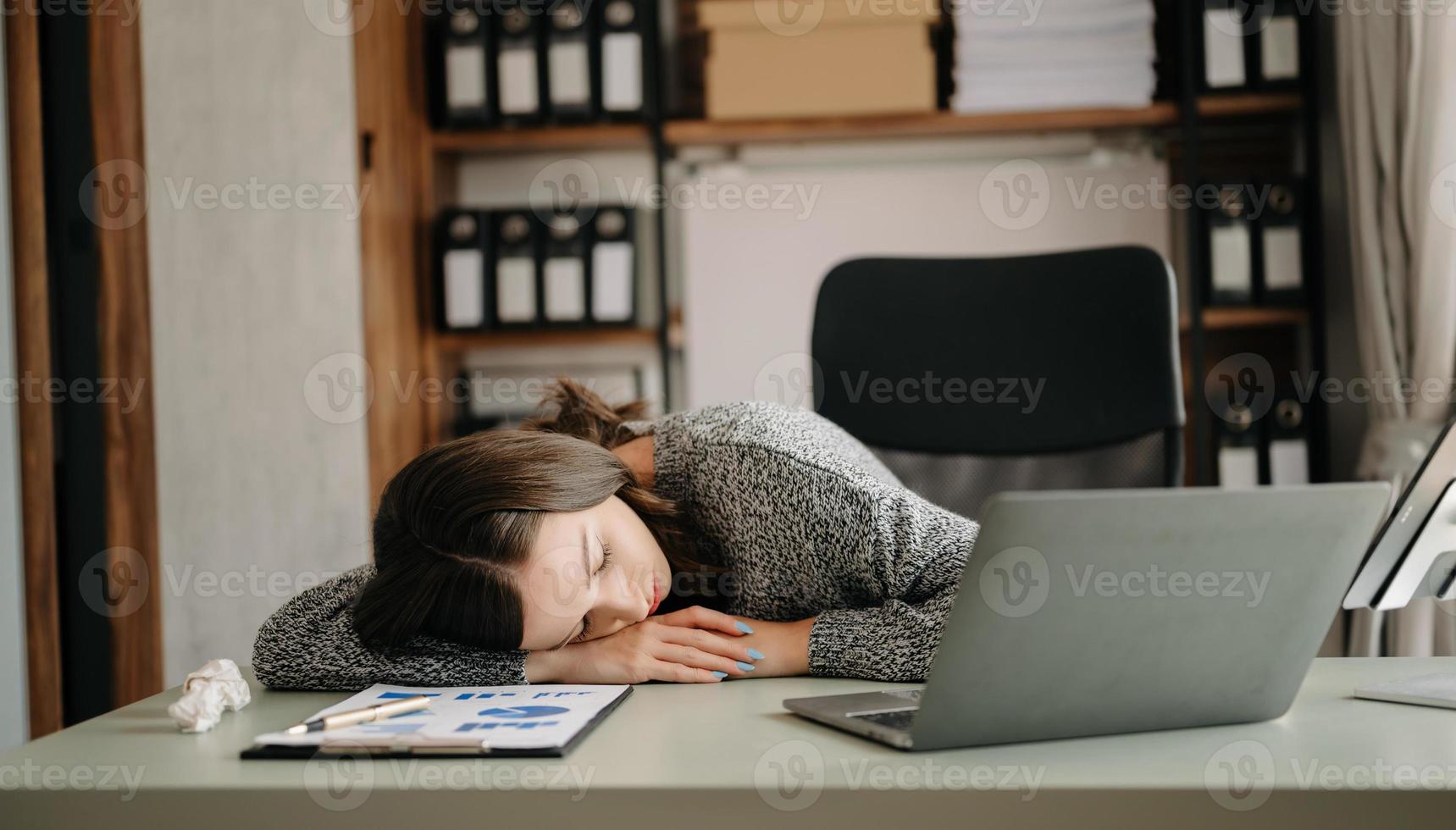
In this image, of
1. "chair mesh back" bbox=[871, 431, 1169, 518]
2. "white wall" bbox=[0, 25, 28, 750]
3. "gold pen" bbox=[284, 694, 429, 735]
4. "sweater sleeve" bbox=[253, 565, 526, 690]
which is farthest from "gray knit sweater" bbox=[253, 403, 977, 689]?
"white wall" bbox=[0, 25, 28, 750]

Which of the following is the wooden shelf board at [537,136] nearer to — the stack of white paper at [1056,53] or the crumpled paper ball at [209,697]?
Result: the stack of white paper at [1056,53]

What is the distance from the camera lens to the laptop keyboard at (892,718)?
698 millimetres

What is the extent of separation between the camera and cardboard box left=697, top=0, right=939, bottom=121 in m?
2.42

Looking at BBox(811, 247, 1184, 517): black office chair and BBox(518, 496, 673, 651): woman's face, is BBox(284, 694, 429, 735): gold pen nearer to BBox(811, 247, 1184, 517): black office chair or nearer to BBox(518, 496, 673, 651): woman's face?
BBox(518, 496, 673, 651): woman's face

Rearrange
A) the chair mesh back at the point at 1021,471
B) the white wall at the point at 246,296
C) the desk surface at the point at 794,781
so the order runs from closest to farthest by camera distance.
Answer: the desk surface at the point at 794,781
the chair mesh back at the point at 1021,471
the white wall at the point at 246,296

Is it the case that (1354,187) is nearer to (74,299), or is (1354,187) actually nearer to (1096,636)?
(1096,636)

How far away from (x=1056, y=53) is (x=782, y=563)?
1655 millimetres

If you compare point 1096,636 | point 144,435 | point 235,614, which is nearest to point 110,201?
point 144,435

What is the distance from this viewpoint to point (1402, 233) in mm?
2021

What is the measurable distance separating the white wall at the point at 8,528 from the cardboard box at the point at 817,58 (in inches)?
51.1

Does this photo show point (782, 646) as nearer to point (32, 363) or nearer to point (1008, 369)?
point (1008, 369)

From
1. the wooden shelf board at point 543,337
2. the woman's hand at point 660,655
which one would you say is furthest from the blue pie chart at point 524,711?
the wooden shelf board at point 543,337

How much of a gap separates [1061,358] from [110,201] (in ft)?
5.62

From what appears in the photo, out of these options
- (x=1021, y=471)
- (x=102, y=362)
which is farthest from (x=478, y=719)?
(x=102, y=362)
